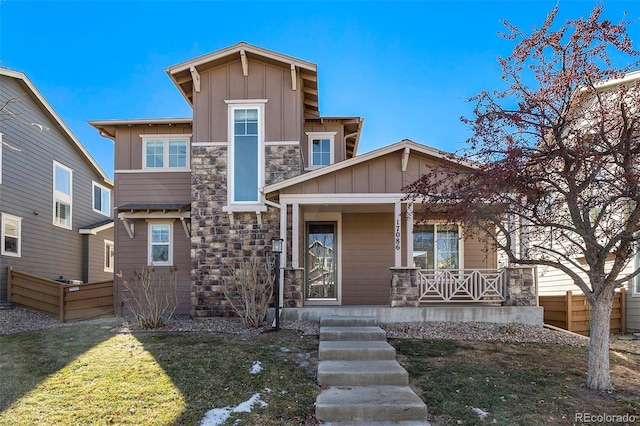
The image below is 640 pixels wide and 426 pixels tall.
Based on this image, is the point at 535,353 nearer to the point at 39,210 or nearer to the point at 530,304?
the point at 530,304

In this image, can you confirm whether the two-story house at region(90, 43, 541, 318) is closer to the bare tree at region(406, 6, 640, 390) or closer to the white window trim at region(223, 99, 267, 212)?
the white window trim at region(223, 99, 267, 212)

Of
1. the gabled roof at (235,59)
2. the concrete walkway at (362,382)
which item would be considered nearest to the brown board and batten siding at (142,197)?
the gabled roof at (235,59)

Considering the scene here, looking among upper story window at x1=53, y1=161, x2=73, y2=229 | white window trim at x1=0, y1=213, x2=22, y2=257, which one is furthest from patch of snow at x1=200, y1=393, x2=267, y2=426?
upper story window at x1=53, y1=161, x2=73, y2=229

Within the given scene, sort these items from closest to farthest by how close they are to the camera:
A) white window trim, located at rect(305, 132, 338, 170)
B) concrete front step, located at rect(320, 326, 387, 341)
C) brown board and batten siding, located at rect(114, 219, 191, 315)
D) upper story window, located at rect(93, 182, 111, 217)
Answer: concrete front step, located at rect(320, 326, 387, 341) < brown board and batten siding, located at rect(114, 219, 191, 315) < white window trim, located at rect(305, 132, 338, 170) < upper story window, located at rect(93, 182, 111, 217)

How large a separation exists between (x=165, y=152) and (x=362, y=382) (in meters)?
8.97

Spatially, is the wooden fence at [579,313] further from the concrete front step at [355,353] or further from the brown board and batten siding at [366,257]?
the concrete front step at [355,353]

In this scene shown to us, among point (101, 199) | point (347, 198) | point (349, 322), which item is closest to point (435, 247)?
point (347, 198)

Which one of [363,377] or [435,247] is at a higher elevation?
[435,247]

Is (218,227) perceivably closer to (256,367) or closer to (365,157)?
(365,157)

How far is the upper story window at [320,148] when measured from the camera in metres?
12.4

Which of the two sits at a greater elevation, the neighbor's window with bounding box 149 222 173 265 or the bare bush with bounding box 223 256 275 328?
the neighbor's window with bounding box 149 222 173 265

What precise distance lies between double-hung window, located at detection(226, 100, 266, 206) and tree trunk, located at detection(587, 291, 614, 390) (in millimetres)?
7281

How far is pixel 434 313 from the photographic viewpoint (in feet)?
29.5

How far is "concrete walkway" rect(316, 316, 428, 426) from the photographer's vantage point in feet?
15.7
